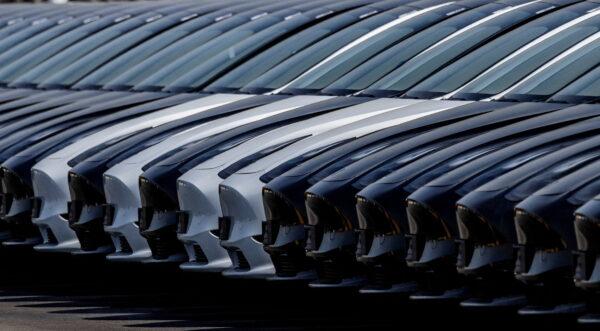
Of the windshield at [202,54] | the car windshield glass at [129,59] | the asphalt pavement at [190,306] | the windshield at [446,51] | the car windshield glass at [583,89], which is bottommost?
the asphalt pavement at [190,306]

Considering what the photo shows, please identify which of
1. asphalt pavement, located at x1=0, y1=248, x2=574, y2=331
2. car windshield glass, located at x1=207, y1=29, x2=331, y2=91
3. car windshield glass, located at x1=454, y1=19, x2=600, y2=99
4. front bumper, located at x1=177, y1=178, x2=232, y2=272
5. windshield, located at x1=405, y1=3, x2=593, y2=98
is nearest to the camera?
asphalt pavement, located at x1=0, y1=248, x2=574, y2=331

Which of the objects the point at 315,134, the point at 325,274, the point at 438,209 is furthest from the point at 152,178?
the point at 438,209

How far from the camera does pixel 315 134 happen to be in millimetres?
11562

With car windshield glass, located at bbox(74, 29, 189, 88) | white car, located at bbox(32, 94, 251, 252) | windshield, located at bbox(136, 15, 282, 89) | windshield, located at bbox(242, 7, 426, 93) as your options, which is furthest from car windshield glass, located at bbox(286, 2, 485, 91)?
car windshield glass, located at bbox(74, 29, 189, 88)

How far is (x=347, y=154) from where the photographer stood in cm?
1068

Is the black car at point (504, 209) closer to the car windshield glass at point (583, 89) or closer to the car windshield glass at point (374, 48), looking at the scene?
the car windshield glass at point (583, 89)

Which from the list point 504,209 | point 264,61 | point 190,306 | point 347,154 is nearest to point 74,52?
point 264,61

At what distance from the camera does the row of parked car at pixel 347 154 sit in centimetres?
904

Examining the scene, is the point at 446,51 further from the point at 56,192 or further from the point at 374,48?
the point at 56,192

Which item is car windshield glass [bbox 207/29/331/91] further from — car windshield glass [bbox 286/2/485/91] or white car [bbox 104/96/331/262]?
white car [bbox 104/96/331/262]

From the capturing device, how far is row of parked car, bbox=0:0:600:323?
904 centimetres

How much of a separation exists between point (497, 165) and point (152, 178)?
9.10 ft

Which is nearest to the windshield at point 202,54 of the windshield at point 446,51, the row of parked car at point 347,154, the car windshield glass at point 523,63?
the row of parked car at point 347,154

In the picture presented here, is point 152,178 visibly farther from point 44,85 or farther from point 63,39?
point 63,39
